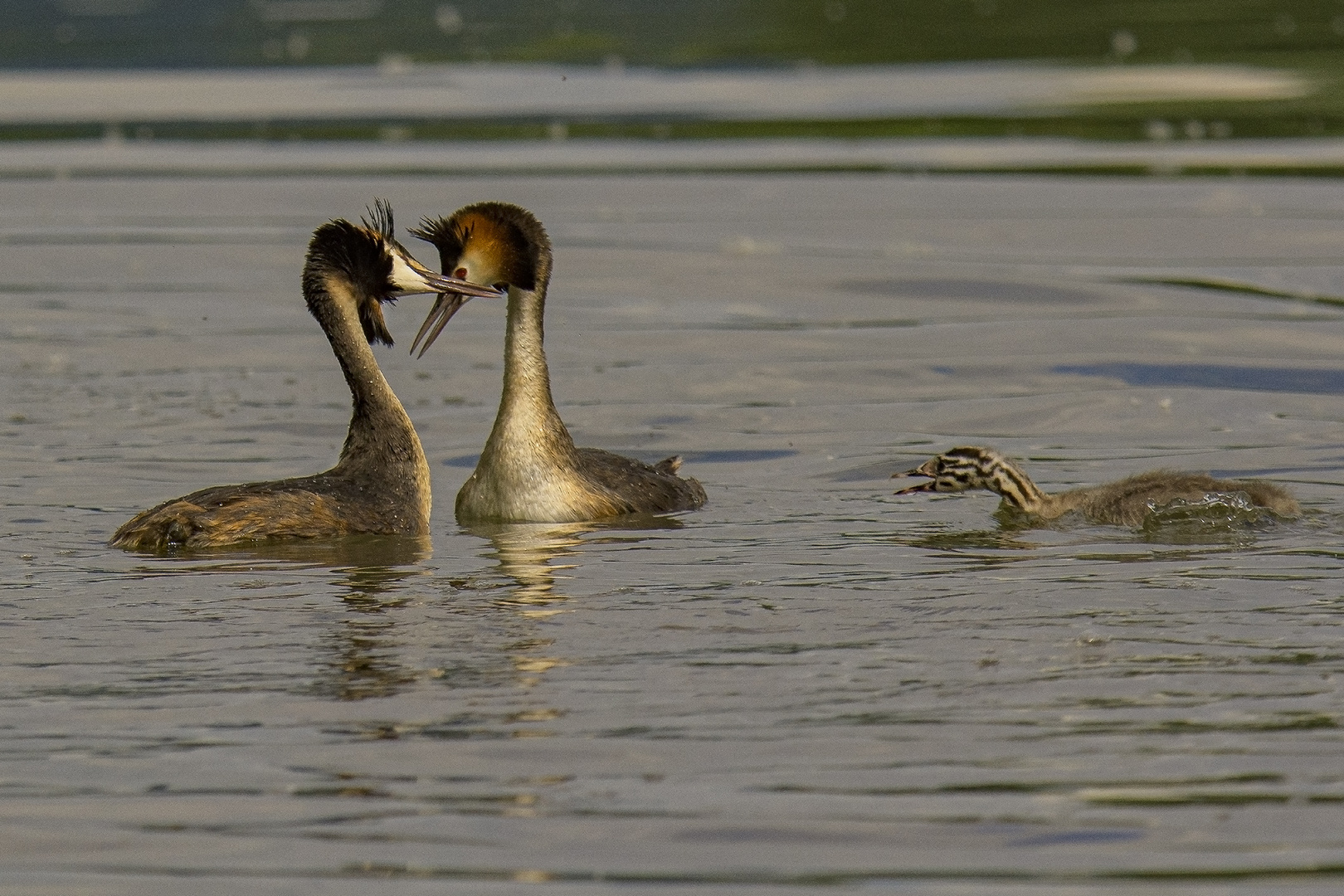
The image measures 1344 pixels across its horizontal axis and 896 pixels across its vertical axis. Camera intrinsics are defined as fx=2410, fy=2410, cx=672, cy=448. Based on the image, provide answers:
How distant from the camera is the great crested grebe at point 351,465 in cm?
1095

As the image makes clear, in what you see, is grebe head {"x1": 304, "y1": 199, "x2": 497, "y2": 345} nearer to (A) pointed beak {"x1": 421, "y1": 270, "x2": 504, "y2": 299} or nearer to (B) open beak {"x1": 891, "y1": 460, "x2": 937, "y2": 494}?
(A) pointed beak {"x1": 421, "y1": 270, "x2": 504, "y2": 299}

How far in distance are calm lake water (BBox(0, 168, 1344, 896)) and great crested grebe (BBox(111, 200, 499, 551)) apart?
223 mm

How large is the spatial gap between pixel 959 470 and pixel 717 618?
3.14 meters

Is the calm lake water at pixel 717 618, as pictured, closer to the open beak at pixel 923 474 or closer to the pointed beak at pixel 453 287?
the open beak at pixel 923 474

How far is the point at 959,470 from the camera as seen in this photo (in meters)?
12.0

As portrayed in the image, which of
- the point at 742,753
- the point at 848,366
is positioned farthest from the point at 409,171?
the point at 742,753

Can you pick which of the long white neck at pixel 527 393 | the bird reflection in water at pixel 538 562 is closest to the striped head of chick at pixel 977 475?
the bird reflection in water at pixel 538 562

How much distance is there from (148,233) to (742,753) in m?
15.7

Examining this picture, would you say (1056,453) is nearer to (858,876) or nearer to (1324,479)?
(1324,479)

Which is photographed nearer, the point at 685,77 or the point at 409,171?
the point at 409,171

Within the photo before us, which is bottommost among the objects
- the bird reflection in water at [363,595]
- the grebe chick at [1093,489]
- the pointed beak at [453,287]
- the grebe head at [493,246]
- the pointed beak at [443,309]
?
the bird reflection in water at [363,595]

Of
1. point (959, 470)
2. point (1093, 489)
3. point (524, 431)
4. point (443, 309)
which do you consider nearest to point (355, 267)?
point (443, 309)

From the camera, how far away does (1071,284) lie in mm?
19266

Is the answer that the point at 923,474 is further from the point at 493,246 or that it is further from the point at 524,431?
the point at 493,246
